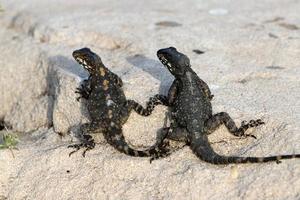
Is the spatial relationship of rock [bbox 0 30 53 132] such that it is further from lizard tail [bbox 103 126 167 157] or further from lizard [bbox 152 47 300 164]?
lizard [bbox 152 47 300 164]

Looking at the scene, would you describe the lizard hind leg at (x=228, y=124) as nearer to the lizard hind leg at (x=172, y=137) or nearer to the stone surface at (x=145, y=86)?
the stone surface at (x=145, y=86)

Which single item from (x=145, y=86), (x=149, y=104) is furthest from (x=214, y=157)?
(x=145, y=86)

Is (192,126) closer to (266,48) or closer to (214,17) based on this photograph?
(266,48)

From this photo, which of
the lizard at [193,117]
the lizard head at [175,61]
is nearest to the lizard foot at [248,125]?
the lizard at [193,117]

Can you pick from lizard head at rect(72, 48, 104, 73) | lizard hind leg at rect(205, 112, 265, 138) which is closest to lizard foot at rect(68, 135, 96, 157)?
lizard head at rect(72, 48, 104, 73)

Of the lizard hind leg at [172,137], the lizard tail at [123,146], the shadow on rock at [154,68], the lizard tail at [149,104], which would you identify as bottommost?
the lizard tail at [123,146]

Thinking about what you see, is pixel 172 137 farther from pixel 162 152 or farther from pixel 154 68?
pixel 154 68

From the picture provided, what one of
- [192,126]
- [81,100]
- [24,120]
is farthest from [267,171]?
[24,120]
